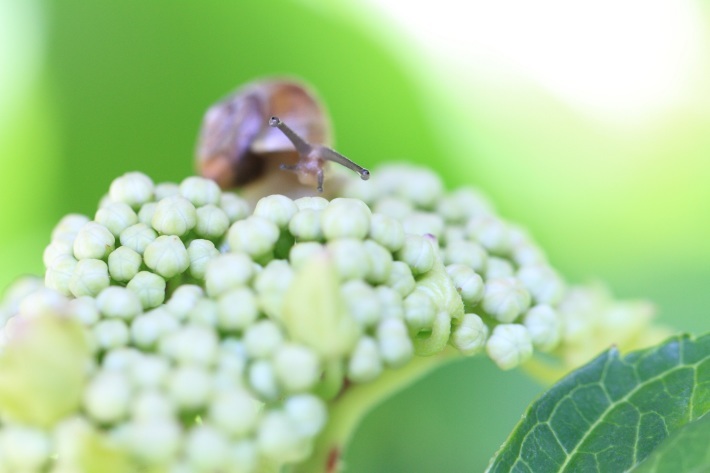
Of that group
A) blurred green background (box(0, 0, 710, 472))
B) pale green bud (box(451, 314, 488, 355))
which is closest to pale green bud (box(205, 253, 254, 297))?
pale green bud (box(451, 314, 488, 355))

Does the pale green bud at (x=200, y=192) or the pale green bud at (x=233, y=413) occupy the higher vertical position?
the pale green bud at (x=200, y=192)

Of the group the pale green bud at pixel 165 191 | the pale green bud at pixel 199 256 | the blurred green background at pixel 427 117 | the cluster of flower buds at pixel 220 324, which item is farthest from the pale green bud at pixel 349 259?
the blurred green background at pixel 427 117

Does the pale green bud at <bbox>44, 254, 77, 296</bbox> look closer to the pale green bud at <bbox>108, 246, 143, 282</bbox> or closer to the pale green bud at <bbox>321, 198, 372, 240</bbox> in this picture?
the pale green bud at <bbox>108, 246, 143, 282</bbox>

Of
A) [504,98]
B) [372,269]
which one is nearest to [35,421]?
[372,269]

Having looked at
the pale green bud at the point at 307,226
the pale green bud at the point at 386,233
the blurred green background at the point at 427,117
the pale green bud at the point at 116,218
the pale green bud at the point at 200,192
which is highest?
the blurred green background at the point at 427,117

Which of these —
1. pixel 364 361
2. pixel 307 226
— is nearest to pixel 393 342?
pixel 364 361

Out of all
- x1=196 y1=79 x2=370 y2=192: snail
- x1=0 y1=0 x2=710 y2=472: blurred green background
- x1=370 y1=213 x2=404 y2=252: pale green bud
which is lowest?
x1=370 y1=213 x2=404 y2=252: pale green bud

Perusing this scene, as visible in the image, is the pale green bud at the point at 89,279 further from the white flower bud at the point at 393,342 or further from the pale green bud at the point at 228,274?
the white flower bud at the point at 393,342
